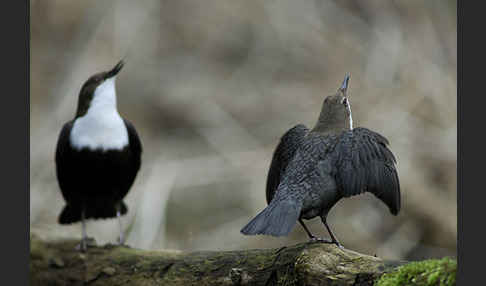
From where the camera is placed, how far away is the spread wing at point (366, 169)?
379cm

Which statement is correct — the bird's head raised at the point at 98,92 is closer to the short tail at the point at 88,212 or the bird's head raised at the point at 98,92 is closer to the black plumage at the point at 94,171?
the black plumage at the point at 94,171

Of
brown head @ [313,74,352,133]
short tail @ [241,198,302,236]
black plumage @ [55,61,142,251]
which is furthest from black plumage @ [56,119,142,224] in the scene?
short tail @ [241,198,302,236]

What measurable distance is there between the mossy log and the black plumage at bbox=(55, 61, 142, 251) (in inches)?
18.6

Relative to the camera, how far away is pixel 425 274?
2889 mm

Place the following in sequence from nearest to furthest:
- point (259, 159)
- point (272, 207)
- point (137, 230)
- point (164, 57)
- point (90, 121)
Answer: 1. point (272, 207)
2. point (90, 121)
3. point (137, 230)
4. point (259, 159)
5. point (164, 57)

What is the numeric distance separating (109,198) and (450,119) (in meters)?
4.34

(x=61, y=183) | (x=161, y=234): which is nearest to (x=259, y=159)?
(x=161, y=234)

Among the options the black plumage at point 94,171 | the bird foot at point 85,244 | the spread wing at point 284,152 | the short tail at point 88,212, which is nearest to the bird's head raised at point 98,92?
the black plumage at point 94,171

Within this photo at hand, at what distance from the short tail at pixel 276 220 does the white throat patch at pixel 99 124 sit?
2286mm

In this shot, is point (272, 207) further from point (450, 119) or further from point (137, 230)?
point (450, 119)

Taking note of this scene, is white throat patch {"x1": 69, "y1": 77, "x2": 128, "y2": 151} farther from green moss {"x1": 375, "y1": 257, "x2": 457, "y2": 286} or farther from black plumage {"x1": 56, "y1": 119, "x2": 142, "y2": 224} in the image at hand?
green moss {"x1": 375, "y1": 257, "x2": 457, "y2": 286}

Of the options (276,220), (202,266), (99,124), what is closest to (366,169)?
(276,220)

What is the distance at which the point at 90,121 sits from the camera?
213 inches

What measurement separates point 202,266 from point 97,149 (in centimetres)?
194
